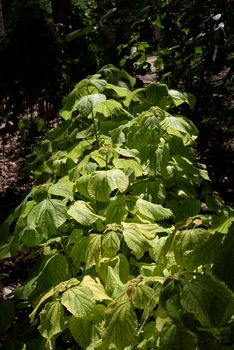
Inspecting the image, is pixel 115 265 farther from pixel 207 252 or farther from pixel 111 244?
pixel 207 252

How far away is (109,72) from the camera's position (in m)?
2.37

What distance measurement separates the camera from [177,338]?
89 cm

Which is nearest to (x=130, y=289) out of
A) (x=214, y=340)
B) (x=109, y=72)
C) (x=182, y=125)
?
(x=214, y=340)

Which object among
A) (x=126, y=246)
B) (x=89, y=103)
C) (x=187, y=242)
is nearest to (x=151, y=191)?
(x=126, y=246)

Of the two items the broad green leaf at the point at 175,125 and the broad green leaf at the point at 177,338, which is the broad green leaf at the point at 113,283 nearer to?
the broad green leaf at the point at 177,338

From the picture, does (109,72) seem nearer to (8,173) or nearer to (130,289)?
(130,289)

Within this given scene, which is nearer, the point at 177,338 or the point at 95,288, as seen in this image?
the point at 177,338

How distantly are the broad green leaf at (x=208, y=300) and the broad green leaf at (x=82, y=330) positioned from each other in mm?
430

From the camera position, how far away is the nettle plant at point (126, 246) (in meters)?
0.93

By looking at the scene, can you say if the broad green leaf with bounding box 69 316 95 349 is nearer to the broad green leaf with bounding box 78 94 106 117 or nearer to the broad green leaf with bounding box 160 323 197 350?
the broad green leaf with bounding box 160 323 197 350

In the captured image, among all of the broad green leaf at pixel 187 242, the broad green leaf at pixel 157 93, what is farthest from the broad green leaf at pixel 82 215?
the broad green leaf at pixel 157 93

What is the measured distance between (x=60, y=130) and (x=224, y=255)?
149 centimetres

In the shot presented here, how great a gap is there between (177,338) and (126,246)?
75 centimetres

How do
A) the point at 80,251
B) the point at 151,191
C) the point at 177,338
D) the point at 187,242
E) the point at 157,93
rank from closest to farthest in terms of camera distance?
the point at 177,338 → the point at 187,242 → the point at 80,251 → the point at 151,191 → the point at 157,93
